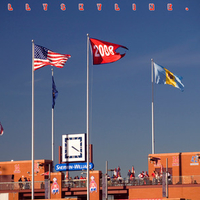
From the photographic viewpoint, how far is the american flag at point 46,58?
48906mm

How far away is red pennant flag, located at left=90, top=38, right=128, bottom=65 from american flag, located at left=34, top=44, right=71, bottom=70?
3985mm

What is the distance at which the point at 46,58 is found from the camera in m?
49.6

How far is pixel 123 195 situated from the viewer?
58250 mm

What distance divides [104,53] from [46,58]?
6695 mm

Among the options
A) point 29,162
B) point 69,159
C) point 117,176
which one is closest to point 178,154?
point 117,176

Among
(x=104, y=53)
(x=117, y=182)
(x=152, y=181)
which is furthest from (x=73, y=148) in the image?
(x=104, y=53)

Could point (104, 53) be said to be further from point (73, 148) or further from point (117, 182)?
point (117, 182)

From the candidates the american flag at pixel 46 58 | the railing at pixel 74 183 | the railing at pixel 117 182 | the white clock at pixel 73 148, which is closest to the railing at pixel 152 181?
the railing at pixel 117 182

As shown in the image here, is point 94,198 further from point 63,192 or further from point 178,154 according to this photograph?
point 178,154

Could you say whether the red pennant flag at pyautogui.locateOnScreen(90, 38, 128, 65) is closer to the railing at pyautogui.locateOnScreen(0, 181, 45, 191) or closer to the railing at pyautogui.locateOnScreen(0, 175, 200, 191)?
the railing at pyautogui.locateOnScreen(0, 175, 200, 191)

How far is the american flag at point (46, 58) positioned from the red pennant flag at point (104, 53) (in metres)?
3.98

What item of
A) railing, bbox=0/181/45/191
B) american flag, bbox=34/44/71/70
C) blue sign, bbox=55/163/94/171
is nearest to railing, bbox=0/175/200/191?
railing, bbox=0/181/45/191

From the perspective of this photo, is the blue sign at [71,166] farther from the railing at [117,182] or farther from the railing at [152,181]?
the railing at [152,181]

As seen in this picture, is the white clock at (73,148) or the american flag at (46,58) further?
the white clock at (73,148)
